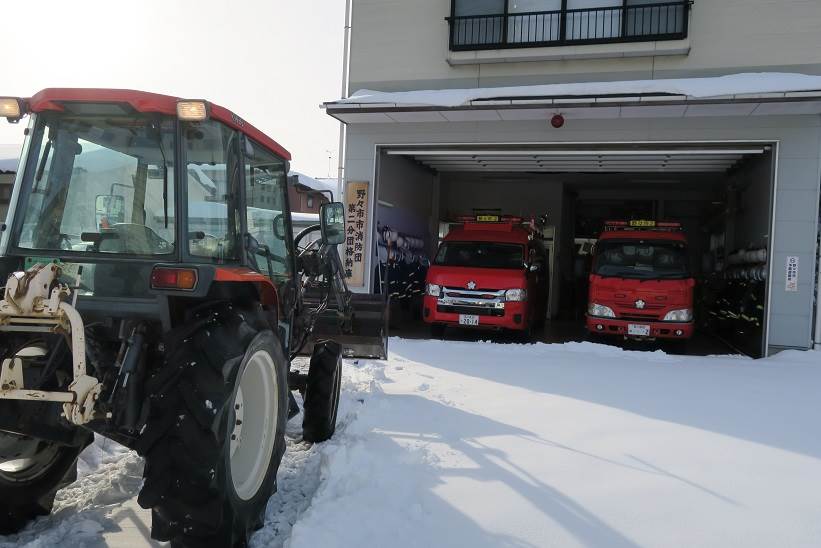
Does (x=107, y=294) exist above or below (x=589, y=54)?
below

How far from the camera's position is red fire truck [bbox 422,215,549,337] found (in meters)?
10.5

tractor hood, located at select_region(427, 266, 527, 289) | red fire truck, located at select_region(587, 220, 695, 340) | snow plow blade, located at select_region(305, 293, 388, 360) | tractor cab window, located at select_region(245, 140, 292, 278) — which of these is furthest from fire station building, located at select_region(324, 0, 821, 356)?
tractor cab window, located at select_region(245, 140, 292, 278)

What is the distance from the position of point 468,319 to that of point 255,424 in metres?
7.57

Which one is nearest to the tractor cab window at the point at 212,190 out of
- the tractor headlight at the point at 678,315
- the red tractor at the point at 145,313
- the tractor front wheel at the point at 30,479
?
the red tractor at the point at 145,313

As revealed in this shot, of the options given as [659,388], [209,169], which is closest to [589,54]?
[659,388]

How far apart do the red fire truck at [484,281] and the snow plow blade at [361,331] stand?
486cm

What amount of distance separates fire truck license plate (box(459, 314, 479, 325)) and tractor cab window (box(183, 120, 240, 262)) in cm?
756

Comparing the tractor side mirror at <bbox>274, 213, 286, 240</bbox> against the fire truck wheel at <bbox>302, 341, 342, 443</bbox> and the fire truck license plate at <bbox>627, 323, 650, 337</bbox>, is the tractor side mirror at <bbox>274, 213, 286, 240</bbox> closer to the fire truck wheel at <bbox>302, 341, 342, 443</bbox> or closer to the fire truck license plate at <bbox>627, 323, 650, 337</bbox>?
the fire truck wheel at <bbox>302, 341, 342, 443</bbox>

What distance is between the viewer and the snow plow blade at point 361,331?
18.9ft

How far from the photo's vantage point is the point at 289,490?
11.9ft

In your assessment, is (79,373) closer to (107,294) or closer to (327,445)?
(107,294)

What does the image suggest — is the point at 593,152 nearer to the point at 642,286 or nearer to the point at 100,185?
the point at 642,286

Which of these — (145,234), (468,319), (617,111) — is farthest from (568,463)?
(617,111)

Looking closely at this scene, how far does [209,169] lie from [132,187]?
0.36 metres
